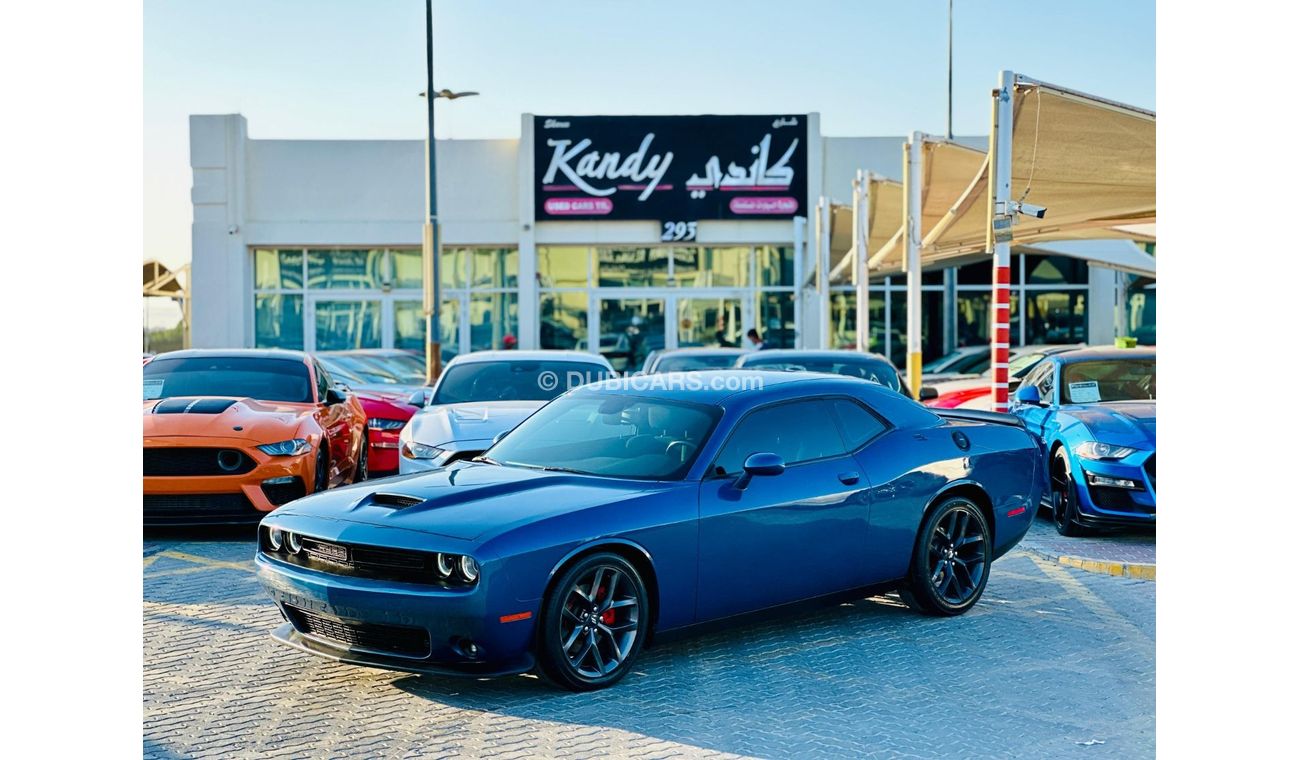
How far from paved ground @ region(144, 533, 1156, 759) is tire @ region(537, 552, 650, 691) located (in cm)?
13

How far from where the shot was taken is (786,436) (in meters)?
7.34

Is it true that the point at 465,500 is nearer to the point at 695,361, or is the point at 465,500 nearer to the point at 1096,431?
the point at 1096,431

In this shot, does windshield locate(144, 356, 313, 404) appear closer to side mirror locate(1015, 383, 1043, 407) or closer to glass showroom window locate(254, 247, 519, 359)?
side mirror locate(1015, 383, 1043, 407)

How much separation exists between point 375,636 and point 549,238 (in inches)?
1073

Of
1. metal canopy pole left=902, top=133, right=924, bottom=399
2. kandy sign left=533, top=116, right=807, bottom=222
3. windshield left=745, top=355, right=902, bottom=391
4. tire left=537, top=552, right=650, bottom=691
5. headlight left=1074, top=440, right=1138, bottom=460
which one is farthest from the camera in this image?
kandy sign left=533, top=116, right=807, bottom=222

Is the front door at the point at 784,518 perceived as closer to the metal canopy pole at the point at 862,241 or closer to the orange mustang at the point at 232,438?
the orange mustang at the point at 232,438

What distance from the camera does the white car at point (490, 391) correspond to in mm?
10805

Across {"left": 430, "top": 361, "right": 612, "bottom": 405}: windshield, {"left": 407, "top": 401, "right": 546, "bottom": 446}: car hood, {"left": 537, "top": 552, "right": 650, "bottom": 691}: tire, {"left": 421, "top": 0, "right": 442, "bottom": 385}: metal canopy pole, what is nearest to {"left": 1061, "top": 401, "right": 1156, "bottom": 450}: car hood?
{"left": 430, "top": 361, "right": 612, "bottom": 405}: windshield

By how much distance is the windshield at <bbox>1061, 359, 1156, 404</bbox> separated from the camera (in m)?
11.7

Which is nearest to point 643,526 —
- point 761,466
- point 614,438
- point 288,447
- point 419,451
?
point 761,466

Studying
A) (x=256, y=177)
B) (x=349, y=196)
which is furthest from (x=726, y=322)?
(x=256, y=177)
